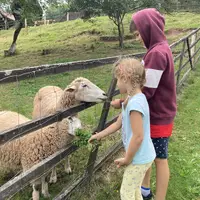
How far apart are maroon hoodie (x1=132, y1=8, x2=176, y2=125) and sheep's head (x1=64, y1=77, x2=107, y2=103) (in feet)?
2.47

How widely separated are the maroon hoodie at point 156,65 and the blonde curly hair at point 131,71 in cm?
23

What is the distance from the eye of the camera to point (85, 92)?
3.22 meters

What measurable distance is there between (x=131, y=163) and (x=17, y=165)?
1.59 meters

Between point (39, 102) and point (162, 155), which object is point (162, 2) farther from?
point (162, 155)

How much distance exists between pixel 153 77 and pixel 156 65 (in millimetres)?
104

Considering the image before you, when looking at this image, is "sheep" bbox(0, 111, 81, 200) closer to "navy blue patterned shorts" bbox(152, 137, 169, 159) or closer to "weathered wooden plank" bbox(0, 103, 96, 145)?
"weathered wooden plank" bbox(0, 103, 96, 145)

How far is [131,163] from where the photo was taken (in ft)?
7.74

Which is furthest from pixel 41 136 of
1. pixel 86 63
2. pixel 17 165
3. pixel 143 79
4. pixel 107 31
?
pixel 107 31

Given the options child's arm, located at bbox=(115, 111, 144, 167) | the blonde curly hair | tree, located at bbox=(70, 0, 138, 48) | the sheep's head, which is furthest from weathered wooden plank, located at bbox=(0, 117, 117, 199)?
tree, located at bbox=(70, 0, 138, 48)

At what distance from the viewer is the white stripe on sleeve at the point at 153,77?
7.92ft

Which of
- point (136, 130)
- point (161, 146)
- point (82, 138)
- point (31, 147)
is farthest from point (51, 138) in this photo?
point (136, 130)

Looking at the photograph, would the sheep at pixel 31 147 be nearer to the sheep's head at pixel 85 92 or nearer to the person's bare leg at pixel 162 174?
the sheep's head at pixel 85 92

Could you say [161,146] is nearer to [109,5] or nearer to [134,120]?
[134,120]

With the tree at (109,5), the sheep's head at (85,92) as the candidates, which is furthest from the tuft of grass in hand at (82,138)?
the tree at (109,5)
